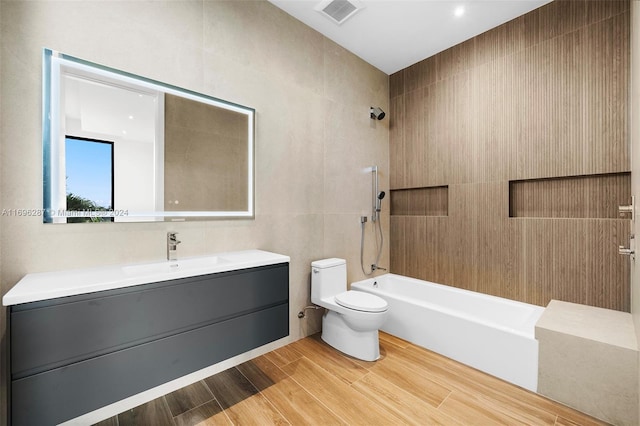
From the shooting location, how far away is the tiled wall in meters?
2.02

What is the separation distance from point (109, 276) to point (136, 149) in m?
0.79

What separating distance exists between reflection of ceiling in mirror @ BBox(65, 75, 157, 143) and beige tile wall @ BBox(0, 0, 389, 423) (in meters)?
0.13

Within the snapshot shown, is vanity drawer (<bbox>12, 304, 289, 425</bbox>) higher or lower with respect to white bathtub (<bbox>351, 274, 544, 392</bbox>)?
higher

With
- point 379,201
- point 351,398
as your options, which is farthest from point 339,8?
point 351,398

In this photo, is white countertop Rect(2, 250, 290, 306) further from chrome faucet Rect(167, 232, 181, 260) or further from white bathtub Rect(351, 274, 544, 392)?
white bathtub Rect(351, 274, 544, 392)

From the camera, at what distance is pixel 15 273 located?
1.34 metres

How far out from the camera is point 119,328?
1228 mm

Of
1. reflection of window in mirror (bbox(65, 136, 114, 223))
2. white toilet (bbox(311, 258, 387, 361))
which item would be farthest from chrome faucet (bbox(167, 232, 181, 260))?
white toilet (bbox(311, 258, 387, 361))

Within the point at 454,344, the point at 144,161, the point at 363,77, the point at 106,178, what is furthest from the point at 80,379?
the point at 363,77

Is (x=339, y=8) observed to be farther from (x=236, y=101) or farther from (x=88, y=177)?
(x=88, y=177)

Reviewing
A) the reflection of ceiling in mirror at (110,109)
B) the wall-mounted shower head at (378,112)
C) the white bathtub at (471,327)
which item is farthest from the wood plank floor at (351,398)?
the wall-mounted shower head at (378,112)

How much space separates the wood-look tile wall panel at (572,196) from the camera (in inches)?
79.2

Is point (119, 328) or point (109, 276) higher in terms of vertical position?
point (109, 276)

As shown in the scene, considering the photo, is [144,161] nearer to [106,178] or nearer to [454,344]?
[106,178]
